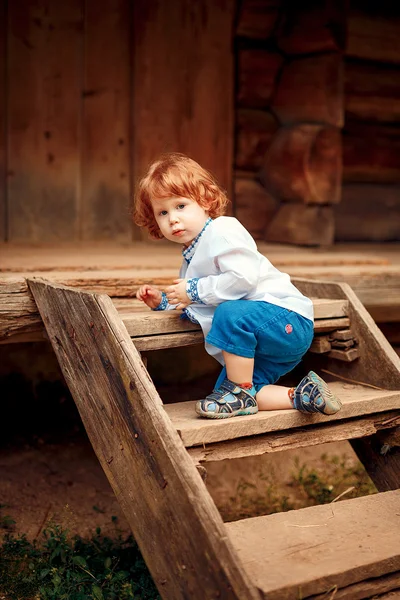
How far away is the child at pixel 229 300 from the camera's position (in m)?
2.45

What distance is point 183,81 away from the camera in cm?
476

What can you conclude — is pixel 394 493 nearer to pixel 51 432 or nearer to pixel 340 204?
pixel 51 432

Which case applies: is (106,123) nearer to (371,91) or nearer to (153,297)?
(371,91)

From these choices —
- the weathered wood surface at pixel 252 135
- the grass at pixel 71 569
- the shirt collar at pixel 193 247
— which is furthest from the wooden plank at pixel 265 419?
the weathered wood surface at pixel 252 135

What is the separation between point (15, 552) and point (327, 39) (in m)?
3.16

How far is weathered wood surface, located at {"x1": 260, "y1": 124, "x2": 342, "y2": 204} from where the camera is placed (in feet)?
15.1

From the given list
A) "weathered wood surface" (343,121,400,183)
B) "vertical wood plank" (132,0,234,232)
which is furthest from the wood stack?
"weathered wood surface" (343,121,400,183)

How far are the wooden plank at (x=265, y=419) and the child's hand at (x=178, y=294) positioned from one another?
0.33m

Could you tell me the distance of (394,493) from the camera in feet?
8.18

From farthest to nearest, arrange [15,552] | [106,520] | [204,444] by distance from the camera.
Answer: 1. [106,520]
2. [15,552]
3. [204,444]

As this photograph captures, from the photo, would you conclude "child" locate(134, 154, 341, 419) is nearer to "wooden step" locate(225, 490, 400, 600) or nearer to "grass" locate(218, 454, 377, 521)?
"wooden step" locate(225, 490, 400, 600)

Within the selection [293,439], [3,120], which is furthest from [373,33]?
[293,439]

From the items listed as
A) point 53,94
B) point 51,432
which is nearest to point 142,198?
point 51,432

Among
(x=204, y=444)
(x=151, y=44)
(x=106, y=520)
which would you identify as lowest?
(x=106, y=520)
